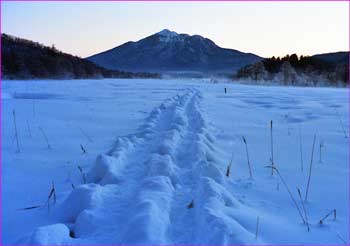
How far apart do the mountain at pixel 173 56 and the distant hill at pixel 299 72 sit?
327ft

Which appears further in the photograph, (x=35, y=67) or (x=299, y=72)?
(x=35, y=67)

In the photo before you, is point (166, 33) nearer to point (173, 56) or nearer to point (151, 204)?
point (173, 56)

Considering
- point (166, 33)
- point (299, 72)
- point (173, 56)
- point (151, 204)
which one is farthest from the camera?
point (166, 33)

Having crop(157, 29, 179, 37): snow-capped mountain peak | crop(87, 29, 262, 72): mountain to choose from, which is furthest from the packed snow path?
crop(157, 29, 179, 37): snow-capped mountain peak

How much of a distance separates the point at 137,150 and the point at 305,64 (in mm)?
28335

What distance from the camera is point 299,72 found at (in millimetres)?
28609

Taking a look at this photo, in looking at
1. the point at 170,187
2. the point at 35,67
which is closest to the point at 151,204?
the point at 170,187

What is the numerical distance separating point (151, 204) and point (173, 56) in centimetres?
15882

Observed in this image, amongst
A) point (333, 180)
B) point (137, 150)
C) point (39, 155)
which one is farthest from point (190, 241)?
point (39, 155)

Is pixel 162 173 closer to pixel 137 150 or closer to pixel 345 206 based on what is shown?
pixel 137 150

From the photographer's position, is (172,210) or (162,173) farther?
(162,173)

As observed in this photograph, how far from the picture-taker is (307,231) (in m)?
2.27

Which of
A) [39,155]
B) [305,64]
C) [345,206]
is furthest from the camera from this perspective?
[305,64]

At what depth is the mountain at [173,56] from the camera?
464 ft
